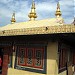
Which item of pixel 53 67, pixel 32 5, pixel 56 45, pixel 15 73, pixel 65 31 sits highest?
pixel 32 5

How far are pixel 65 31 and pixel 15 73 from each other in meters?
4.29

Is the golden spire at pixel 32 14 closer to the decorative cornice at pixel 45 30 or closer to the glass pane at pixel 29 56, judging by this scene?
the decorative cornice at pixel 45 30

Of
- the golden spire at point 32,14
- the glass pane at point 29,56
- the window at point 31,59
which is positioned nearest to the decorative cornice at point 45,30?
the window at point 31,59

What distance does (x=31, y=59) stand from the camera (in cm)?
940

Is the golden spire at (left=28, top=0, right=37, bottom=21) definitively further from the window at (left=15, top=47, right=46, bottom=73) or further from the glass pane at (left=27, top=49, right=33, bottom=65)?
the glass pane at (left=27, top=49, right=33, bottom=65)

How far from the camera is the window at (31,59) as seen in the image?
8883 millimetres

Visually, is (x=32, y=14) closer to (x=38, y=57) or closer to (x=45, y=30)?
(x=45, y=30)

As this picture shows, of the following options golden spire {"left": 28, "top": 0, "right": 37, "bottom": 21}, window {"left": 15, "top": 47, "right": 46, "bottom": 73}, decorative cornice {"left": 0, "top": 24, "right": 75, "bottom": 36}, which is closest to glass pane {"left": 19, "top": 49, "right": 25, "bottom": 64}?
window {"left": 15, "top": 47, "right": 46, "bottom": 73}

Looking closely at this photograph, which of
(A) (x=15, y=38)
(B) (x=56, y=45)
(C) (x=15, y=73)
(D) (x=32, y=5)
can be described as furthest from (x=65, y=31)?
(D) (x=32, y=5)

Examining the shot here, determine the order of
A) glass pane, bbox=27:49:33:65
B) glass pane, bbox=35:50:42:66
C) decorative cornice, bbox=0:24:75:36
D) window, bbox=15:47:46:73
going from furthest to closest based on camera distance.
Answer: glass pane, bbox=27:49:33:65 → glass pane, bbox=35:50:42:66 → window, bbox=15:47:46:73 → decorative cornice, bbox=0:24:75:36

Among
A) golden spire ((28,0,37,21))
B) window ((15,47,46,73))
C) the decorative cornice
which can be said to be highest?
golden spire ((28,0,37,21))

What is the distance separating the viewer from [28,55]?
9562mm

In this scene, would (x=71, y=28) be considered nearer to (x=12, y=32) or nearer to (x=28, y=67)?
(x=28, y=67)

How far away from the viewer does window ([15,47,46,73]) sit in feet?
29.1
